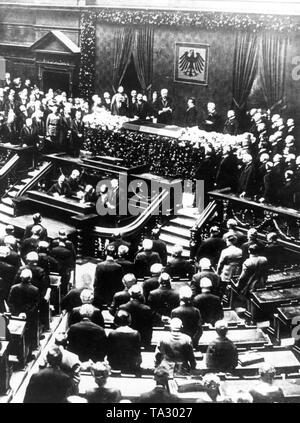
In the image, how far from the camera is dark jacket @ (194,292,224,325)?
26.2 feet

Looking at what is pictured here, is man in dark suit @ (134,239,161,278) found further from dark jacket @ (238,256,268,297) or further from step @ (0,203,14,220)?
step @ (0,203,14,220)

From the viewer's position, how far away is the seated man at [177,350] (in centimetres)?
Result: 681

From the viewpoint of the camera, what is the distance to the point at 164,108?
17.2 metres

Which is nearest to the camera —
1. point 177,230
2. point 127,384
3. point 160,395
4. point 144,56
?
point 160,395

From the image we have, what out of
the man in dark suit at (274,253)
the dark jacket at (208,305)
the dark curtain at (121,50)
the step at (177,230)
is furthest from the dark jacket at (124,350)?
the dark curtain at (121,50)

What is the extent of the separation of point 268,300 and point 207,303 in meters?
1.19

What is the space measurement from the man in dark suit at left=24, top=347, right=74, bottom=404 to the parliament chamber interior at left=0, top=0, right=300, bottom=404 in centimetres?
1

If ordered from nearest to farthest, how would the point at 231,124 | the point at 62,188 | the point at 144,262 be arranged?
1. the point at 144,262
2. the point at 62,188
3. the point at 231,124

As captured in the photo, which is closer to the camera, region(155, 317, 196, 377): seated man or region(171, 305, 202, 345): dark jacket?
region(155, 317, 196, 377): seated man

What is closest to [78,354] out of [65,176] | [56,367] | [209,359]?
[56,367]

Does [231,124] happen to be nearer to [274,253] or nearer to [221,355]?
[274,253]

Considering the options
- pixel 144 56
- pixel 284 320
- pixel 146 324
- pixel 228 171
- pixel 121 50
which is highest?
pixel 121 50

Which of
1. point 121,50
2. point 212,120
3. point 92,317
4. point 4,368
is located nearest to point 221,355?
point 92,317

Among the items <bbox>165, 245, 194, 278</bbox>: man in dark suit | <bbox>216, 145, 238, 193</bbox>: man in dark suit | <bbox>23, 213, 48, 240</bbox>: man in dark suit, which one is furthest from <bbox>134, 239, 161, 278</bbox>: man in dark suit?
<bbox>216, 145, 238, 193</bbox>: man in dark suit
